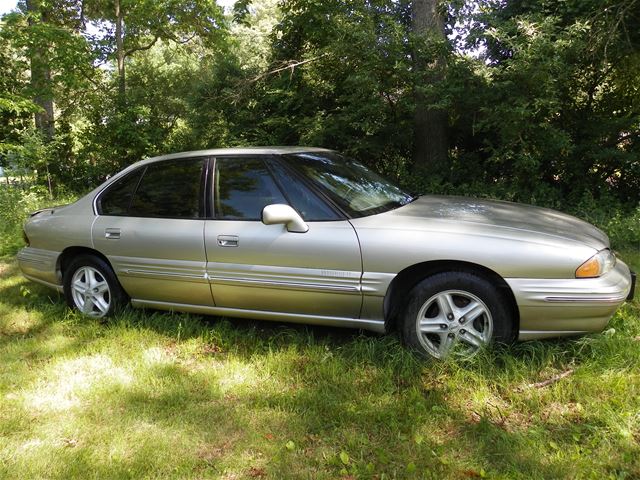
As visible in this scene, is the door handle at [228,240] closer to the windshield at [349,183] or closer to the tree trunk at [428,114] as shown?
the windshield at [349,183]

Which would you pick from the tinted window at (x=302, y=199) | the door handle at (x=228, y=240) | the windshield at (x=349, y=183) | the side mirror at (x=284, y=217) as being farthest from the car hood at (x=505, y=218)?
the door handle at (x=228, y=240)

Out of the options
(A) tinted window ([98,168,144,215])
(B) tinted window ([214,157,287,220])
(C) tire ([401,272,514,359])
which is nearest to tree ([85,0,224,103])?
(A) tinted window ([98,168,144,215])

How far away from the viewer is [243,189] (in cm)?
383

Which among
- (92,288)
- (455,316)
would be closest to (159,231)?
(92,288)

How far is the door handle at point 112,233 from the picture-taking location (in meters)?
4.18

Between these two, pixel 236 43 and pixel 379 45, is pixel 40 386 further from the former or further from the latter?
pixel 236 43

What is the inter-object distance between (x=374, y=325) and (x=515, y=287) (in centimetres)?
94

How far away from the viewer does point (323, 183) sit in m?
3.72

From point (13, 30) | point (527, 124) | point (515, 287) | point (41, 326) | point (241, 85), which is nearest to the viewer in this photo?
point (515, 287)

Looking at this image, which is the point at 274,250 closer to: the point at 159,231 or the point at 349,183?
the point at 349,183

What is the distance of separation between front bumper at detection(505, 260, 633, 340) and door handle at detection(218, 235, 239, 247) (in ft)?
6.14

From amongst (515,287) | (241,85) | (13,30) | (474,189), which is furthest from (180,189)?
(13,30)

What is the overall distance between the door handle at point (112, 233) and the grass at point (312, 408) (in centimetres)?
80

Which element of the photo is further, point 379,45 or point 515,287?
point 379,45
